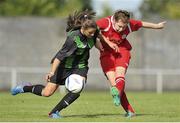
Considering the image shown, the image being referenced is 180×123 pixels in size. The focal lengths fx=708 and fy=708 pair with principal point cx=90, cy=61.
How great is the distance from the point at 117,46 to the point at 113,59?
0.26 m

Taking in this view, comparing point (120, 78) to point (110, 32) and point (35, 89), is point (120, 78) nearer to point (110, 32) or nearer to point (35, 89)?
point (110, 32)

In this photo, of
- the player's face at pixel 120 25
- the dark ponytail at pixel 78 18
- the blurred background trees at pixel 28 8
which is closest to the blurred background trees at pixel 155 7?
the blurred background trees at pixel 28 8

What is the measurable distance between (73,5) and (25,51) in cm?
2134

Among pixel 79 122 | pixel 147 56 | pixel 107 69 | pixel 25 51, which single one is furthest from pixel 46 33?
pixel 79 122

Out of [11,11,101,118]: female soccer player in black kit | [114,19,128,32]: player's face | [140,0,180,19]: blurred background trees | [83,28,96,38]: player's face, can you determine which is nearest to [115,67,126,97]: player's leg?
[11,11,101,118]: female soccer player in black kit

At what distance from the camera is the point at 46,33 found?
30703 millimetres

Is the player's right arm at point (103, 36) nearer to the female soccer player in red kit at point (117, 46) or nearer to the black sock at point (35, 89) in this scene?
the female soccer player in red kit at point (117, 46)

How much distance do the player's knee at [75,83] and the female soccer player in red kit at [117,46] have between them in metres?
0.64

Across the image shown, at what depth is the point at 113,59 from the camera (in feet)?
40.6

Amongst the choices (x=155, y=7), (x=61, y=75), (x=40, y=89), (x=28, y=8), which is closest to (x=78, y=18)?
(x=61, y=75)

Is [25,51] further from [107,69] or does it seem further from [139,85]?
[107,69]

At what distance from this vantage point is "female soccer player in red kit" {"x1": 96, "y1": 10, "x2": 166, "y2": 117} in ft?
39.5

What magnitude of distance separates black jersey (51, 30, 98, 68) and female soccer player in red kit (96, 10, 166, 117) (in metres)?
0.45

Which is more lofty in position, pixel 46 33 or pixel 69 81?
pixel 69 81
